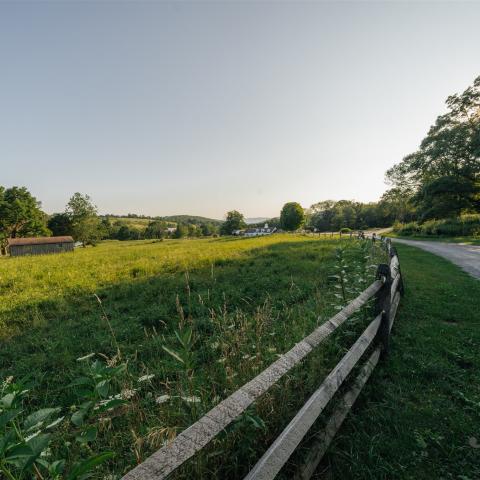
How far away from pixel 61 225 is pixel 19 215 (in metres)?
14.0

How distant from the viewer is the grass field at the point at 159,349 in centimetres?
205

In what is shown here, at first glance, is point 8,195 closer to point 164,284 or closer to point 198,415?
point 164,284

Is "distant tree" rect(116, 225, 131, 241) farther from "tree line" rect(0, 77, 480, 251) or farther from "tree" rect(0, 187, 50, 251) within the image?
"tree" rect(0, 187, 50, 251)

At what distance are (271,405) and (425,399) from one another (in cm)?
237

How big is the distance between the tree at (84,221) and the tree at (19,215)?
644cm

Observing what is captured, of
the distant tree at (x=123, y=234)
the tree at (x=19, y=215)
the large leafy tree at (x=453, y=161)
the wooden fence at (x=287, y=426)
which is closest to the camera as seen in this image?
the wooden fence at (x=287, y=426)

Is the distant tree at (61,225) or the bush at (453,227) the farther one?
the distant tree at (61,225)

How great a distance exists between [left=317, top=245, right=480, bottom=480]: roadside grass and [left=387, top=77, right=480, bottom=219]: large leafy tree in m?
27.9

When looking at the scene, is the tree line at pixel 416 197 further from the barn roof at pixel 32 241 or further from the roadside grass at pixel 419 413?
the roadside grass at pixel 419 413

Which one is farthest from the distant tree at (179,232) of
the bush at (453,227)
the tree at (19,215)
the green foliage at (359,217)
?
the bush at (453,227)

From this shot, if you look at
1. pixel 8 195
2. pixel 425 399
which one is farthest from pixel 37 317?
pixel 8 195

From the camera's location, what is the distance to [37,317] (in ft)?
22.5

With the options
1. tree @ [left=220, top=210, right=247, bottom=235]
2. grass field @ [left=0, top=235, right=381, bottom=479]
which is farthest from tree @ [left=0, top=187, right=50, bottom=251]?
tree @ [left=220, top=210, right=247, bottom=235]

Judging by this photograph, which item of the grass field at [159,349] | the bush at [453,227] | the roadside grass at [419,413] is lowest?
the roadside grass at [419,413]
